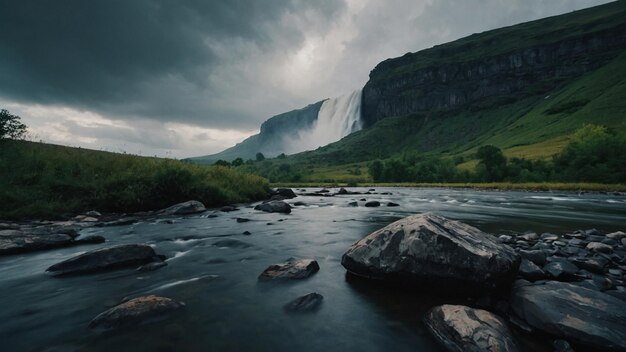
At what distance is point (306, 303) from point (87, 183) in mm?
19036

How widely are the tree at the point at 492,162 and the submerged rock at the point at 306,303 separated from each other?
91435 millimetres

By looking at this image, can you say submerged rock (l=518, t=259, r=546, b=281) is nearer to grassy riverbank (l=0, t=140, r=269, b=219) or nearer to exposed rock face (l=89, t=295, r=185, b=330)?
exposed rock face (l=89, t=295, r=185, b=330)

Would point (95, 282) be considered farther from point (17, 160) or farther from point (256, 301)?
point (17, 160)

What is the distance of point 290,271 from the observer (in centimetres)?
805

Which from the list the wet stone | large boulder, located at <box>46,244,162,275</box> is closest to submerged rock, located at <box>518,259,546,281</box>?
the wet stone

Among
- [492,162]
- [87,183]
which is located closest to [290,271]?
[87,183]

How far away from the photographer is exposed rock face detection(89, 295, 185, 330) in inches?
204

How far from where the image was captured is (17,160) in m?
18.2

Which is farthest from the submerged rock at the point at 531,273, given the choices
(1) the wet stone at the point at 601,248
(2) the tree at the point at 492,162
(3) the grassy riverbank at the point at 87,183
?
(2) the tree at the point at 492,162

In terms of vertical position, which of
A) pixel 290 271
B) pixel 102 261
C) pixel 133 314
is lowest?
pixel 290 271

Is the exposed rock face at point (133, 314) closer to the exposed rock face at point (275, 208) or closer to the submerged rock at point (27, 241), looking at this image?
the submerged rock at point (27, 241)

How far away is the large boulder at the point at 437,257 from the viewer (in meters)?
6.10

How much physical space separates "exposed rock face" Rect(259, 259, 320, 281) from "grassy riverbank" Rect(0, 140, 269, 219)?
47.9 ft

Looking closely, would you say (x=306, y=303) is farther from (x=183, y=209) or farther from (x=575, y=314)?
(x=183, y=209)
